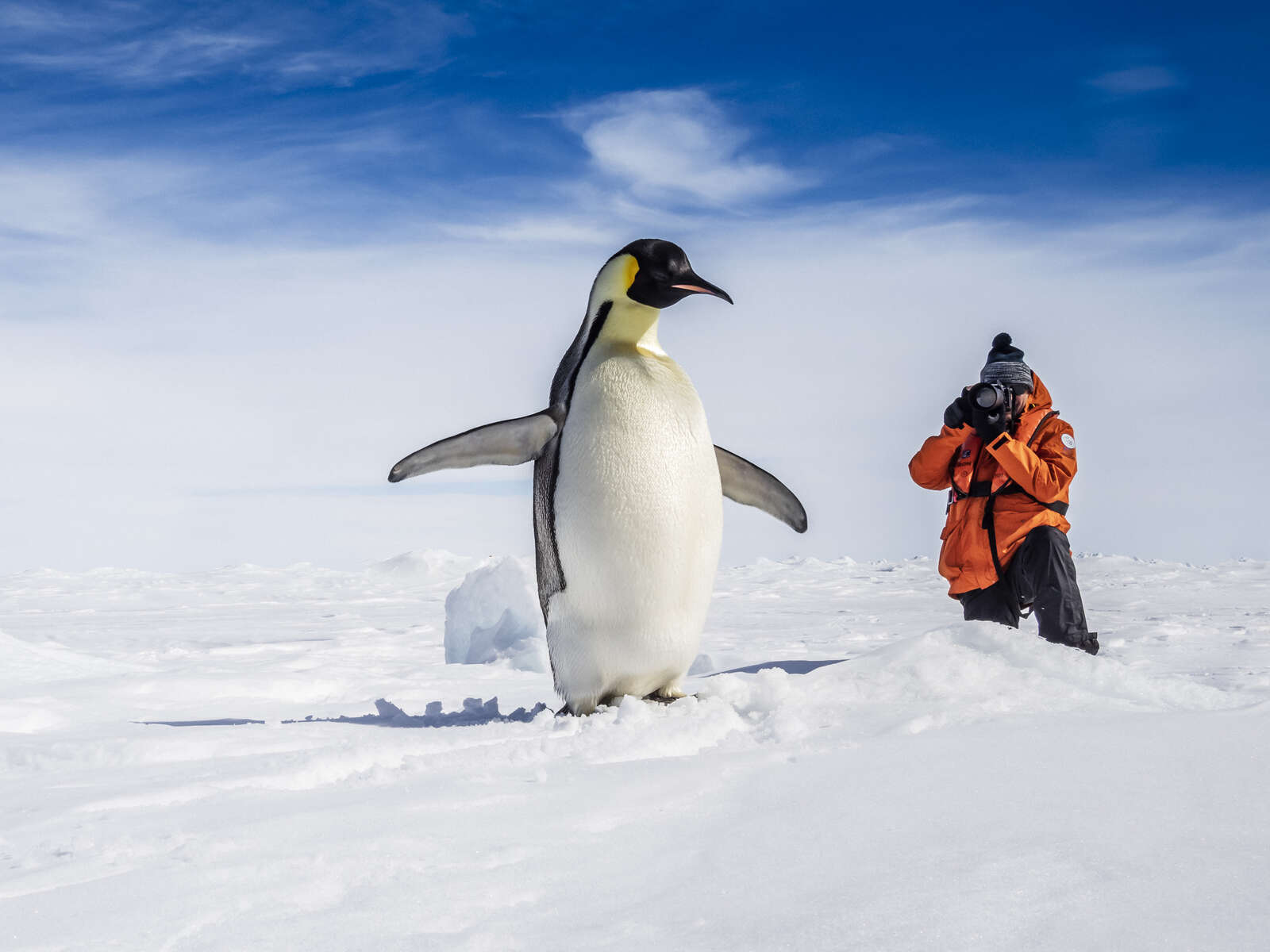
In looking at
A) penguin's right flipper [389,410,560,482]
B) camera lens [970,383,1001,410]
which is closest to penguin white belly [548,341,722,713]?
penguin's right flipper [389,410,560,482]

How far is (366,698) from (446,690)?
34 centimetres

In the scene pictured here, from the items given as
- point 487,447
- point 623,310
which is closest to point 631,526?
point 487,447

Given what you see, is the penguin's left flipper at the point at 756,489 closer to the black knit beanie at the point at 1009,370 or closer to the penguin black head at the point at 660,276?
the penguin black head at the point at 660,276

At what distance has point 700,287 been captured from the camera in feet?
10.1

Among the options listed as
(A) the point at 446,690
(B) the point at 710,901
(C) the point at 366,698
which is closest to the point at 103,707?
(C) the point at 366,698

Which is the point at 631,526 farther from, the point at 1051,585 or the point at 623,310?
the point at 1051,585

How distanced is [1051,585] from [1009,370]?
2.72ft

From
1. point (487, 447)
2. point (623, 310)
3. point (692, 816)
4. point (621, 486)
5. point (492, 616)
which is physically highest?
point (623, 310)

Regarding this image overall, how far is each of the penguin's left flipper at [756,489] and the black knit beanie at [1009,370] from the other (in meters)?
0.93

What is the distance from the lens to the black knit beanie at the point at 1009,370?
156 inches

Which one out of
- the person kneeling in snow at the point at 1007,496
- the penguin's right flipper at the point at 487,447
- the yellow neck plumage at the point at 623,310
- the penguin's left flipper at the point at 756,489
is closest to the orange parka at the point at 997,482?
the person kneeling in snow at the point at 1007,496

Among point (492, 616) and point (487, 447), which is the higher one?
point (487, 447)

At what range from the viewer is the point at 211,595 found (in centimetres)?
1477

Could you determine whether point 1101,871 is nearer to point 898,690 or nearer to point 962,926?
point 962,926
